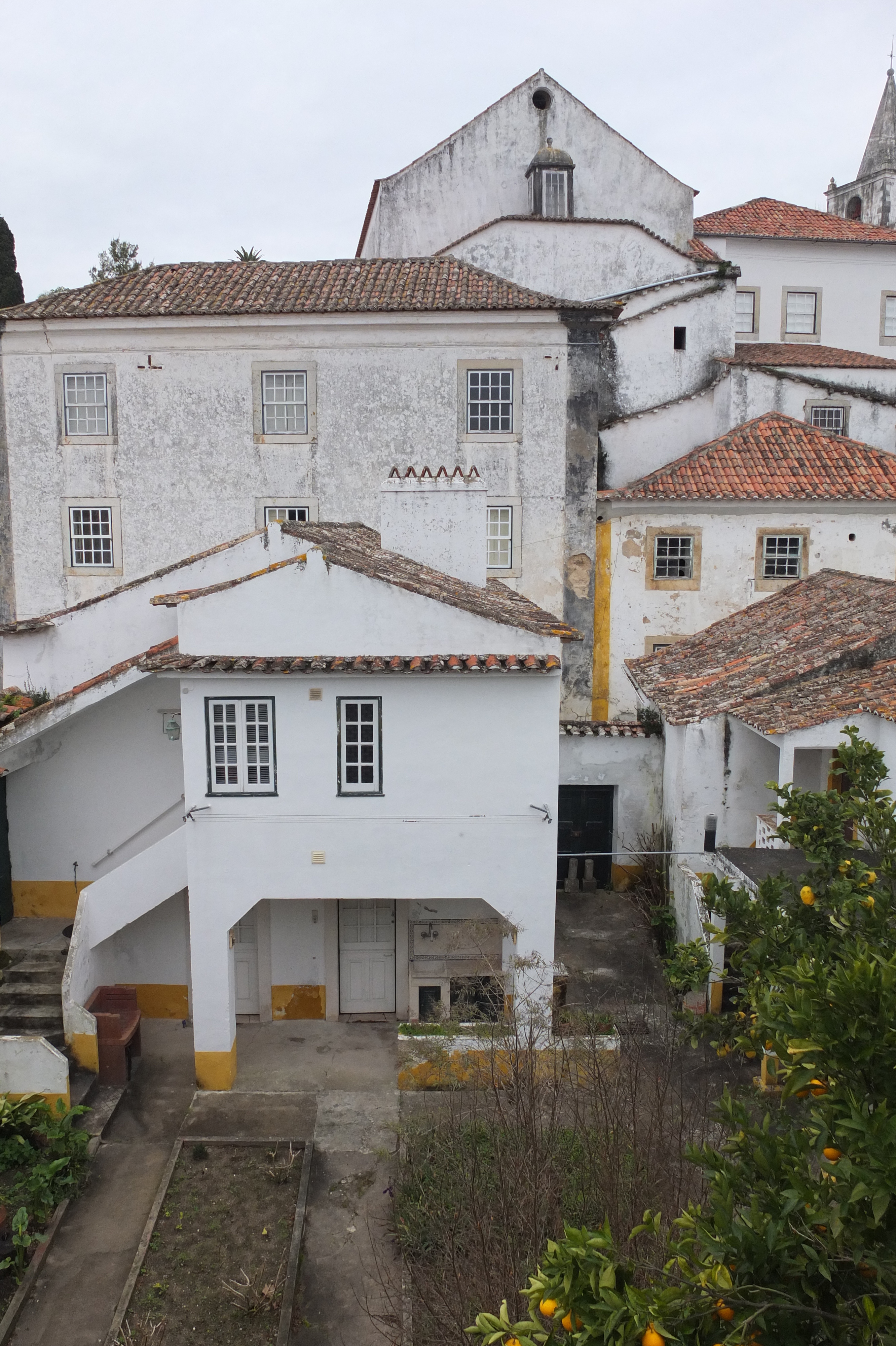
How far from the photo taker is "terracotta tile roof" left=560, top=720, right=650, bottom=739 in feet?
59.4

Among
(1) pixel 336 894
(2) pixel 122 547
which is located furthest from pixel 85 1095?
(2) pixel 122 547

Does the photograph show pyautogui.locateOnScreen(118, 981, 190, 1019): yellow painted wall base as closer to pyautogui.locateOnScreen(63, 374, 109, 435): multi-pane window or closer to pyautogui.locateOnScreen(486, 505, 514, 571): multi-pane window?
pyautogui.locateOnScreen(486, 505, 514, 571): multi-pane window

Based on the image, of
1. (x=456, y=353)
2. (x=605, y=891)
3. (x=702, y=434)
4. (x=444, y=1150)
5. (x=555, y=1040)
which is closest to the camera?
(x=444, y=1150)

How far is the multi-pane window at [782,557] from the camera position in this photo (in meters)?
22.4

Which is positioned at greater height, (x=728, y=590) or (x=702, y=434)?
(x=702, y=434)

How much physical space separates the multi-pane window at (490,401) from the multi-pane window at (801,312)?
56.0ft

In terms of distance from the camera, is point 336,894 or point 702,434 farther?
point 702,434

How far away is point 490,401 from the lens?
22.1 metres

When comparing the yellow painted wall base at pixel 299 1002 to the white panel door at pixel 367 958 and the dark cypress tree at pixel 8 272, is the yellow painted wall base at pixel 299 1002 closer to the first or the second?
the white panel door at pixel 367 958

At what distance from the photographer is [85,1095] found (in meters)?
12.1

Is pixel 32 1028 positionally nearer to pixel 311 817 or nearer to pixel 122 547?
pixel 311 817

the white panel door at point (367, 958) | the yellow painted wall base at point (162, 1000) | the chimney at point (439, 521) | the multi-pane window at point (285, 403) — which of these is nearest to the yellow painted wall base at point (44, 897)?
the yellow painted wall base at point (162, 1000)

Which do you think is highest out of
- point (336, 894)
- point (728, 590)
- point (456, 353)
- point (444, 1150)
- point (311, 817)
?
point (456, 353)

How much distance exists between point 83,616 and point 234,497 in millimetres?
8613
